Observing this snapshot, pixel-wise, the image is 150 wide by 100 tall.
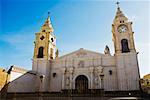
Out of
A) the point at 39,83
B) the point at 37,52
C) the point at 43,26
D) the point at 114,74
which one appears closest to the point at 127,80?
the point at 114,74

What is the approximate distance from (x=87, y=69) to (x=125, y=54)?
6389mm

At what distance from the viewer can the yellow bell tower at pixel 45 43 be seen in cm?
2855

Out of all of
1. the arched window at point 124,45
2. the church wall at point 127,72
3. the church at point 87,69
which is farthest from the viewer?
the arched window at point 124,45

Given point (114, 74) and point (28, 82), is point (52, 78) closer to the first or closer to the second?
point (28, 82)

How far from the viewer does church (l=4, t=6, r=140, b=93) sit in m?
23.2

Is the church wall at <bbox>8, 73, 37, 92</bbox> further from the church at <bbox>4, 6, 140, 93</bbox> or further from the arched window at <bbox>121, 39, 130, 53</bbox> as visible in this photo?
the arched window at <bbox>121, 39, 130, 53</bbox>

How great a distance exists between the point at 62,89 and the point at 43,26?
43.3ft

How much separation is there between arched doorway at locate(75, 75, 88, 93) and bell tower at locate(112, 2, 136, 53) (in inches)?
269

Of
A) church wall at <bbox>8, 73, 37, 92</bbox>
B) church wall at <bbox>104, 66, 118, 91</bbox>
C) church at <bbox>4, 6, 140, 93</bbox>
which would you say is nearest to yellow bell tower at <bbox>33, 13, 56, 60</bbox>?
church at <bbox>4, 6, 140, 93</bbox>

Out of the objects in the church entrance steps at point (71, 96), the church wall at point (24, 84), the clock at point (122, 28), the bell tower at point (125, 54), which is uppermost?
the clock at point (122, 28)

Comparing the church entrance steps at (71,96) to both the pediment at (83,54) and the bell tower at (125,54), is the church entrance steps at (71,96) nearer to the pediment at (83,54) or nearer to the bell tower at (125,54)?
the bell tower at (125,54)

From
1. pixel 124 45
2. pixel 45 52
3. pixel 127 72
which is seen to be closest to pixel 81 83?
pixel 127 72

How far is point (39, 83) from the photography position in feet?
85.9

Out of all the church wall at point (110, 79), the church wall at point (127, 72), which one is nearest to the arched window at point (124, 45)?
the church wall at point (127, 72)
